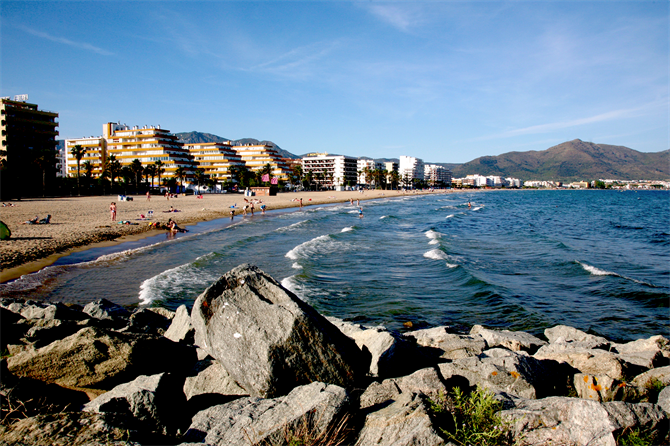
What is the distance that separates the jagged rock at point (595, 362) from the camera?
633cm

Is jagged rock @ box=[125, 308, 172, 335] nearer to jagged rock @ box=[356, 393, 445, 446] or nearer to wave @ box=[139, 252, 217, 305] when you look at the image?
wave @ box=[139, 252, 217, 305]

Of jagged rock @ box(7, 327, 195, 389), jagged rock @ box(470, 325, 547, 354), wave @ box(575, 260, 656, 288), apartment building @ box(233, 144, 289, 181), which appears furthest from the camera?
apartment building @ box(233, 144, 289, 181)

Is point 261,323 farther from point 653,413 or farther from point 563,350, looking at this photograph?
point 563,350

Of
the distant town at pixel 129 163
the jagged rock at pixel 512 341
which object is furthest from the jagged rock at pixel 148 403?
the distant town at pixel 129 163

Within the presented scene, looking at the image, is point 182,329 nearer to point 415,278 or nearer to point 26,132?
point 415,278

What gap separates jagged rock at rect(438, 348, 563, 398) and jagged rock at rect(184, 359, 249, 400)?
305 cm

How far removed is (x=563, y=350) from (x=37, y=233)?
3125cm

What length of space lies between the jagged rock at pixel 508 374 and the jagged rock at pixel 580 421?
92 centimetres

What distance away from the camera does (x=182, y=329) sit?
7.50 meters

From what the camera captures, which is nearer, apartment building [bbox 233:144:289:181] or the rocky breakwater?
→ the rocky breakwater

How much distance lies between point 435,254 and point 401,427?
802 inches

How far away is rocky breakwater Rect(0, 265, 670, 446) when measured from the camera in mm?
3699

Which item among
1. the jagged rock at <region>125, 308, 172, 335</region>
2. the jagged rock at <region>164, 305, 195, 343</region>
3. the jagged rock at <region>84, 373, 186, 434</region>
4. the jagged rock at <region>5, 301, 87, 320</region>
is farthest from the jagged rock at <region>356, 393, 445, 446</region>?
the jagged rock at <region>5, 301, 87, 320</region>

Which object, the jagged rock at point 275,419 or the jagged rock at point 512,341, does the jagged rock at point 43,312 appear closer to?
the jagged rock at point 275,419
